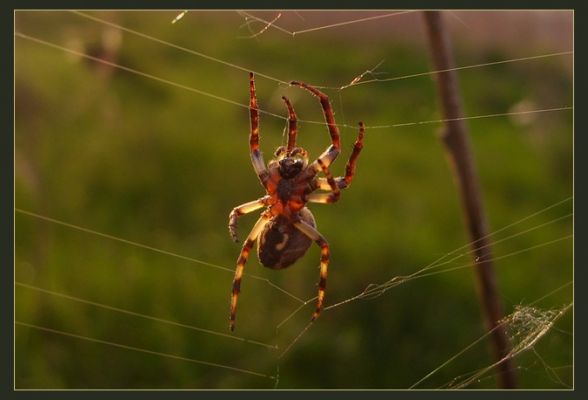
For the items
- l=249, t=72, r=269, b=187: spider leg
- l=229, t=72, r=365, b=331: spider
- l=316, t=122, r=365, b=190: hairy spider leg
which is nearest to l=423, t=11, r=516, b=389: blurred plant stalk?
l=316, t=122, r=365, b=190: hairy spider leg

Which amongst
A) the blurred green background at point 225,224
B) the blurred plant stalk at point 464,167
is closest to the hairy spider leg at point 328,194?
the blurred plant stalk at point 464,167

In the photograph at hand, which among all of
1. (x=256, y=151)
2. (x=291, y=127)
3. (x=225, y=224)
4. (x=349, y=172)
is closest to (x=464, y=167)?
(x=349, y=172)

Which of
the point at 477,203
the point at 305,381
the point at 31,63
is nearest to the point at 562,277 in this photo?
the point at 305,381

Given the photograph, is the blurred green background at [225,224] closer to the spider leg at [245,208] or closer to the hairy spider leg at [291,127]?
the hairy spider leg at [291,127]

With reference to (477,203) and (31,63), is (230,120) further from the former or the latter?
(477,203)

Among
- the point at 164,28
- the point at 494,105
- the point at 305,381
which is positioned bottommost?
the point at 305,381

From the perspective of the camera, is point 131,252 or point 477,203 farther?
point 131,252
